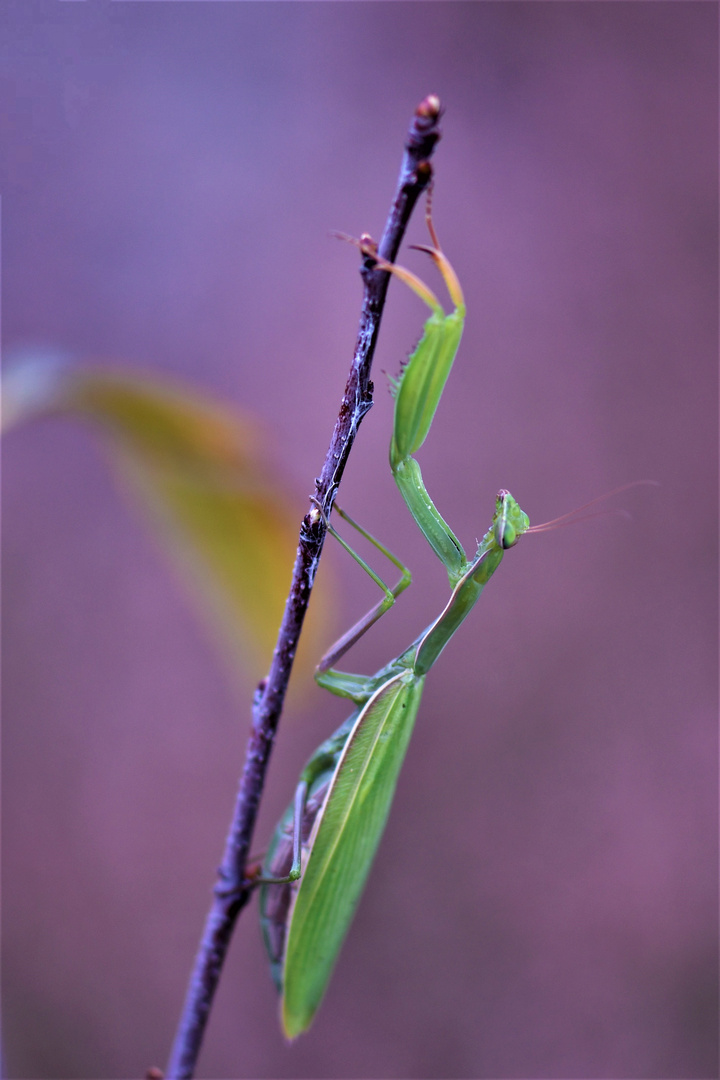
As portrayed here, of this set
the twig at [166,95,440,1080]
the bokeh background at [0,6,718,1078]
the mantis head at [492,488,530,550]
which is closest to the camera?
the twig at [166,95,440,1080]

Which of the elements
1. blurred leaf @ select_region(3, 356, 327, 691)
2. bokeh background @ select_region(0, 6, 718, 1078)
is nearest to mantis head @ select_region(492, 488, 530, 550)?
blurred leaf @ select_region(3, 356, 327, 691)

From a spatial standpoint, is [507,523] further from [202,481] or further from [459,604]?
[202,481]

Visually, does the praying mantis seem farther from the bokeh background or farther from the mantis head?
the bokeh background

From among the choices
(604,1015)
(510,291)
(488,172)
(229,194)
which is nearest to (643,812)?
(604,1015)

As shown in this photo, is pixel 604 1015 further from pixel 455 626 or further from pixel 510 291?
pixel 510 291

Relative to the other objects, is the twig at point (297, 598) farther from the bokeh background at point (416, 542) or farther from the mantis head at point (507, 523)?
the bokeh background at point (416, 542)

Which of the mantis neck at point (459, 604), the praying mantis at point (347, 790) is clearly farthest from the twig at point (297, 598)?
the mantis neck at point (459, 604)

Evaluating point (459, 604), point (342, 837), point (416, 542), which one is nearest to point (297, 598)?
point (459, 604)
